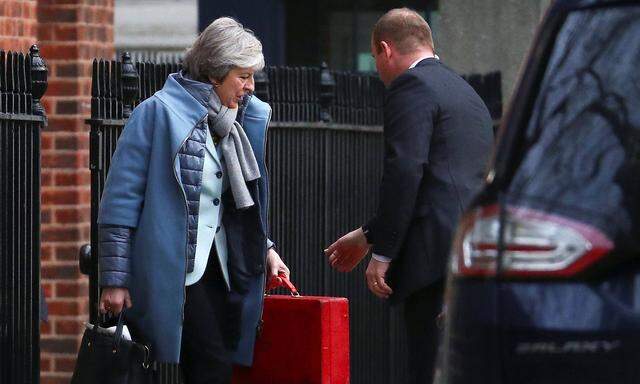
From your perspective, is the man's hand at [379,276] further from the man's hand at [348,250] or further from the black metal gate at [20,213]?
the black metal gate at [20,213]

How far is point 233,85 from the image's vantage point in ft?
19.6

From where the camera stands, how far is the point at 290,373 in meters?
6.14

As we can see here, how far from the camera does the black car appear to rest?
11.5ft

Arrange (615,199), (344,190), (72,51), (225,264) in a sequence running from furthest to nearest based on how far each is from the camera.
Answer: (72,51) < (344,190) < (225,264) < (615,199)

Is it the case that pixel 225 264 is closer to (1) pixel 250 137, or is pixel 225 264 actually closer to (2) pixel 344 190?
(1) pixel 250 137

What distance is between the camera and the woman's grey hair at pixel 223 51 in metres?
5.92

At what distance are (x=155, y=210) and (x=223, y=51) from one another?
0.58 metres

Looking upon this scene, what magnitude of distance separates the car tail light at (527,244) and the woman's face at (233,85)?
2338mm

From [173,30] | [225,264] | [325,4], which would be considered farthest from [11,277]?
[173,30]

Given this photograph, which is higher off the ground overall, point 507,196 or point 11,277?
point 507,196

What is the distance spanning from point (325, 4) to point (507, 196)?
8.59 meters

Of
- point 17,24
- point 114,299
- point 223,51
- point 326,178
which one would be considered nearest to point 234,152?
point 223,51

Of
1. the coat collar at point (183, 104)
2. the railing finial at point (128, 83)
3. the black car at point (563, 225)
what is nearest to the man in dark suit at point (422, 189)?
the coat collar at point (183, 104)

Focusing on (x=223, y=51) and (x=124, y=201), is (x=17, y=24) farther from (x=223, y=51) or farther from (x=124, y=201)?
(x=124, y=201)
